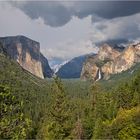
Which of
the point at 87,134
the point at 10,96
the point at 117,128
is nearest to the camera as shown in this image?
Answer: the point at 10,96

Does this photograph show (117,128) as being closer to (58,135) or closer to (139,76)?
(58,135)

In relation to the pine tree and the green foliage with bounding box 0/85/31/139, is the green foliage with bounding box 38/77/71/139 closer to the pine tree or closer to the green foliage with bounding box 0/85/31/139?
the pine tree

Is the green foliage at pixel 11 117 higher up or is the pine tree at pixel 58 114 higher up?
the pine tree at pixel 58 114

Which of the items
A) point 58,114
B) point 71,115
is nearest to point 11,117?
point 58,114

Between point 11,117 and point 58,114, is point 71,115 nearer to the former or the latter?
point 58,114

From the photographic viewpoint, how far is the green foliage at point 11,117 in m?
17.4

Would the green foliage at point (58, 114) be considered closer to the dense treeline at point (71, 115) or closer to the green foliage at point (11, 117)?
the dense treeline at point (71, 115)

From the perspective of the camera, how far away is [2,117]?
17922 millimetres

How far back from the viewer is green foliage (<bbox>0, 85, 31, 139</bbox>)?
57.0 feet

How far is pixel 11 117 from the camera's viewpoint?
1775cm

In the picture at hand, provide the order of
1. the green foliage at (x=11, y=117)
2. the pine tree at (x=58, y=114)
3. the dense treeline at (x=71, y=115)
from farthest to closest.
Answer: the pine tree at (x=58, y=114)
the dense treeline at (x=71, y=115)
the green foliage at (x=11, y=117)

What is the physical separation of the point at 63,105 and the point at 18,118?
4996 cm

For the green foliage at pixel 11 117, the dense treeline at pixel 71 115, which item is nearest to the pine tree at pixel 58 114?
the dense treeline at pixel 71 115

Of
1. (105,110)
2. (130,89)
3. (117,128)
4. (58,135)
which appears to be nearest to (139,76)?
(130,89)
